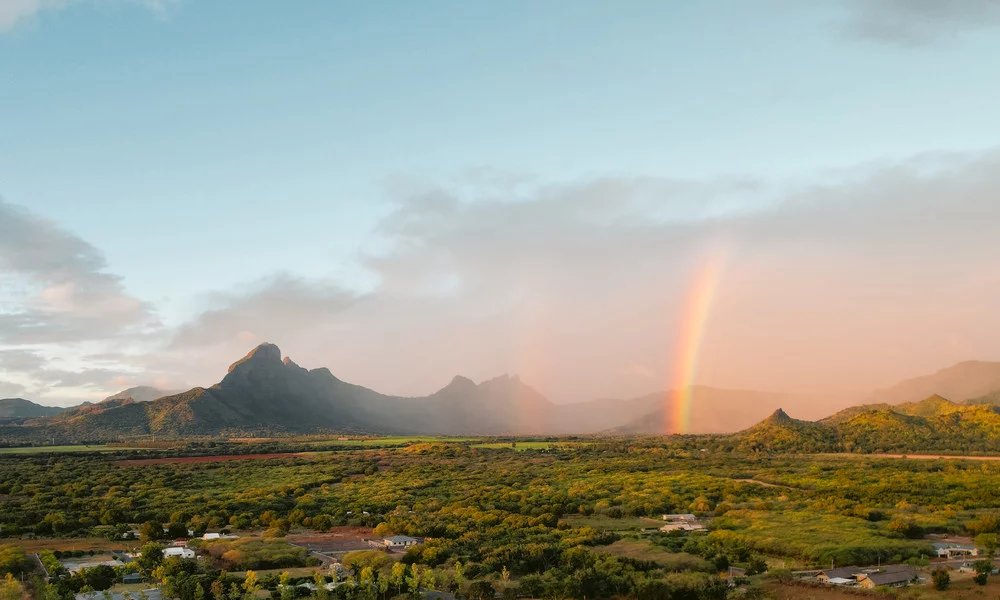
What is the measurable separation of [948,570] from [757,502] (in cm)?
2835

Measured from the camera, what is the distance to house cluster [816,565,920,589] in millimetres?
40531

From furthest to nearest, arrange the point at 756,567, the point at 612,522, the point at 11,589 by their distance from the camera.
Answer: the point at 612,522 < the point at 756,567 < the point at 11,589

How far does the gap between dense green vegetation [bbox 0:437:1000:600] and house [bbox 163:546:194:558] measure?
3.88ft

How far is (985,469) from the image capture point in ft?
326

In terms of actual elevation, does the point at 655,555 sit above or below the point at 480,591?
below

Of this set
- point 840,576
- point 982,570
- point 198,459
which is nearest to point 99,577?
point 840,576

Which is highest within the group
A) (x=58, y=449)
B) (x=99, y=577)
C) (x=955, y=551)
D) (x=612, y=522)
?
(x=58, y=449)

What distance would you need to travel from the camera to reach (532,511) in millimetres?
67438

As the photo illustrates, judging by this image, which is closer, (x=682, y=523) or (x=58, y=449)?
(x=682, y=523)

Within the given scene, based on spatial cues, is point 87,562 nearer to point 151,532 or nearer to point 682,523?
point 151,532

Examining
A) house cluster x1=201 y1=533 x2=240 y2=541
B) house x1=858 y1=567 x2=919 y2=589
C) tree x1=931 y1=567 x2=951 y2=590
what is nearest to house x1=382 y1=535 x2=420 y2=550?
house cluster x1=201 y1=533 x2=240 y2=541

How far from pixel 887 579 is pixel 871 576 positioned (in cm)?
81

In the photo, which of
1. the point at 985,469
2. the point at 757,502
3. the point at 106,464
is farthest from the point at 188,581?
the point at 985,469

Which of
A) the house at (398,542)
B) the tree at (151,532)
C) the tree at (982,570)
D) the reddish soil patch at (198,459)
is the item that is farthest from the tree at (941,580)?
the reddish soil patch at (198,459)
